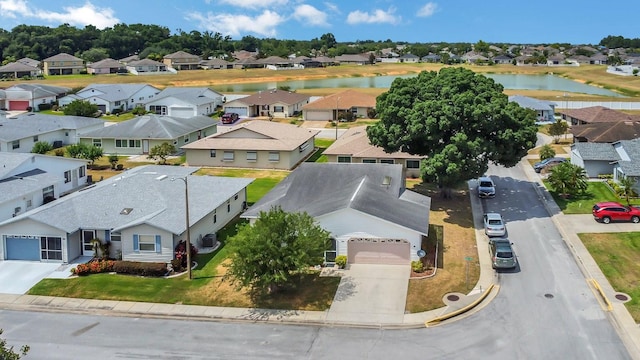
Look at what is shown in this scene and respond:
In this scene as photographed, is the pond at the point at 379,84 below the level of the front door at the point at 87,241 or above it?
above

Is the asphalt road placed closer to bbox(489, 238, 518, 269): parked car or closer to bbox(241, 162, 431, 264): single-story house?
bbox(489, 238, 518, 269): parked car

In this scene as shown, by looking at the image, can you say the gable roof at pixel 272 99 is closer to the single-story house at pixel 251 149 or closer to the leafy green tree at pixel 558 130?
the single-story house at pixel 251 149

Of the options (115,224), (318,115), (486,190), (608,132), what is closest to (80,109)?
(318,115)

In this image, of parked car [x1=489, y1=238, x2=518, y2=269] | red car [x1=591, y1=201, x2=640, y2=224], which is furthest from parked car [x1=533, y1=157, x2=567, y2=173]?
parked car [x1=489, y1=238, x2=518, y2=269]

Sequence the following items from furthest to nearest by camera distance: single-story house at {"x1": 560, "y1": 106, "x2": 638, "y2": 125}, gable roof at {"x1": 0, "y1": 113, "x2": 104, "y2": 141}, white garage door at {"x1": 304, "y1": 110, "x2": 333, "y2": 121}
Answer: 1. white garage door at {"x1": 304, "y1": 110, "x2": 333, "y2": 121}
2. single-story house at {"x1": 560, "y1": 106, "x2": 638, "y2": 125}
3. gable roof at {"x1": 0, "y1": 113, "x2": 104, "y2": 141}

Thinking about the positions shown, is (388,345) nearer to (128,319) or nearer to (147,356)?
(147,356)

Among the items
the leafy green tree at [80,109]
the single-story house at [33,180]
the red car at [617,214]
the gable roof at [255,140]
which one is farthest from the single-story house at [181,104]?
the red car at [617,214]

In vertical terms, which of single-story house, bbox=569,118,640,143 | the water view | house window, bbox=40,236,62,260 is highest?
the water view
